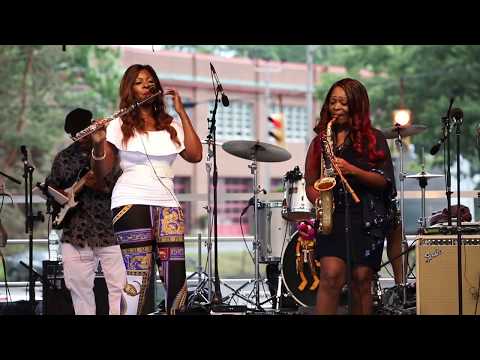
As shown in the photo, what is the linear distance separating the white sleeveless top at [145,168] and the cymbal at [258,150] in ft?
8.45

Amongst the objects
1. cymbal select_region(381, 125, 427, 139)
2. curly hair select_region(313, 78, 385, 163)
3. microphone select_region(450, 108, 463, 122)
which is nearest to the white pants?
curly hair select_region(313, 78, 385, 163)

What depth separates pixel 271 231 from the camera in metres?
9.32

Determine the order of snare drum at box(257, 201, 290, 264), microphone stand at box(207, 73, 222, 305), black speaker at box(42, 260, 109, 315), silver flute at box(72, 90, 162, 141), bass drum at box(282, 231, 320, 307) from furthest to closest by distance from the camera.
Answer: snare drum at box(257, 201, 290, 264)
bass drum at box(282, 231, 320, 307)
black speaker at box(42, 260, 109, 315)
microphone stand at box(207, 73, 222, 305)
silver flute at box(72, 90, 162, 141)

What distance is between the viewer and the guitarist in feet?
23.5

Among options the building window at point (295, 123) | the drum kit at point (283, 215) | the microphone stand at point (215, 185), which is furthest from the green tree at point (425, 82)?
the microphone stand at point (215, 185)

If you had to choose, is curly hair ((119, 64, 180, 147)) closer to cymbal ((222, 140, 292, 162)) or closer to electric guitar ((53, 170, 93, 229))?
electric guitar ((53, 170, 93, 229))

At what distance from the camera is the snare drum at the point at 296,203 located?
346 inches

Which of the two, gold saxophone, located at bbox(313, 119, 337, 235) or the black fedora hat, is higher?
the black fedora hat

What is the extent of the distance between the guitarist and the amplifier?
239 cm
